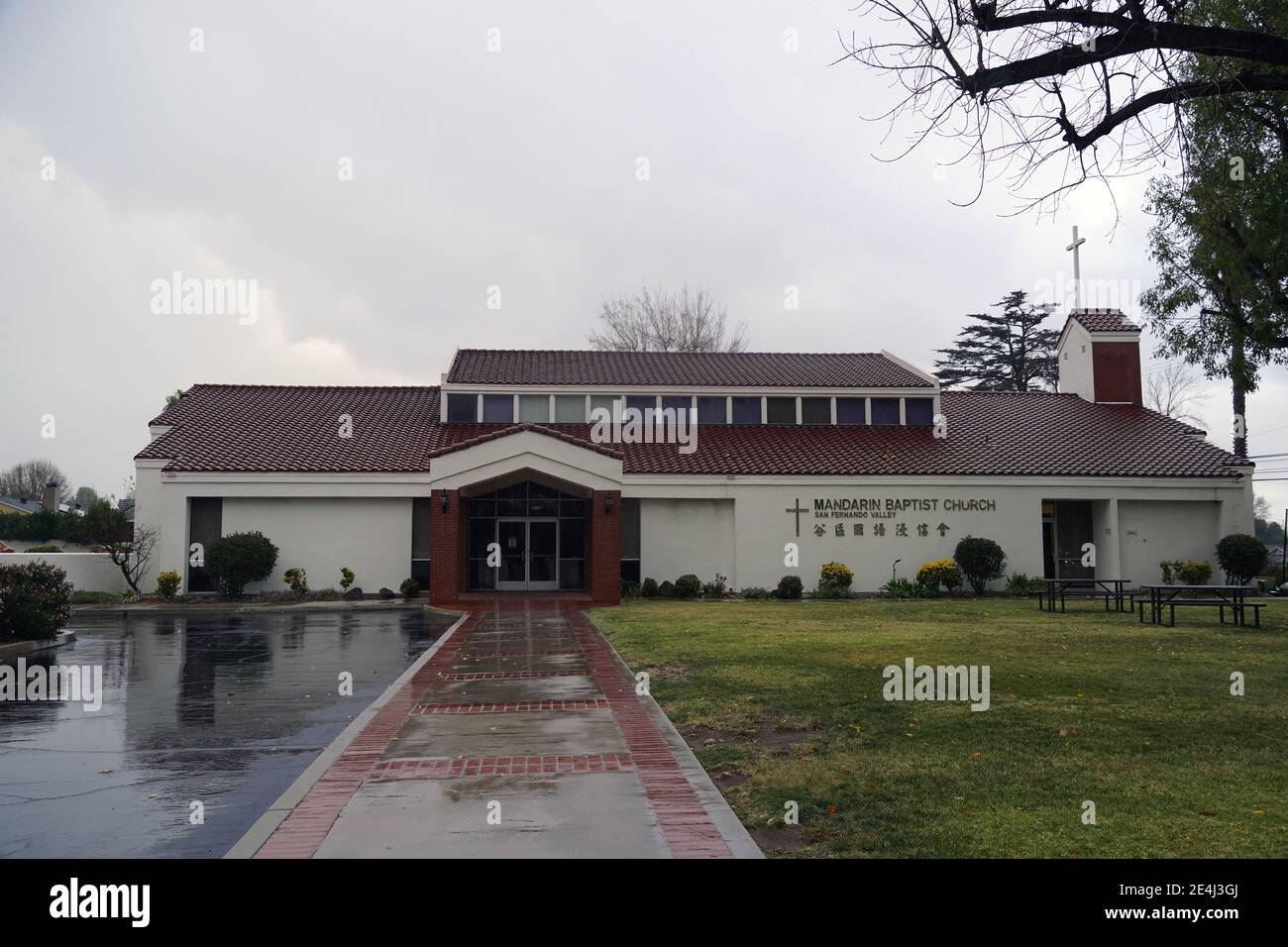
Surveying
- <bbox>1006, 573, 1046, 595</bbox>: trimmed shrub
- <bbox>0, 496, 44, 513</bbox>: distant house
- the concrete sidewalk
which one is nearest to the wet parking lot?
the concrete sidewalk

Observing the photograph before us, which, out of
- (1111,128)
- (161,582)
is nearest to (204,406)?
(161,582)

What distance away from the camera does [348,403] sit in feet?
119

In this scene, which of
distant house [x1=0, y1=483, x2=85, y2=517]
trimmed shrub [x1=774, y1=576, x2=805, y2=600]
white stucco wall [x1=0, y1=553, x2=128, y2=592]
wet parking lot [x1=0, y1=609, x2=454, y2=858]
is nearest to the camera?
wet parking lot [x1=0, y1=609, x2=454, y2=858]

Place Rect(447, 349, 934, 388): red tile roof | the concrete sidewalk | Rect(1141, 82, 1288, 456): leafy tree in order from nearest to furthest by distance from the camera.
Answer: the concrete sidewalk, Rect(1141, 82, 1288, 456): leafy tree, Rect(447, 349, 934, 388): red tile roof

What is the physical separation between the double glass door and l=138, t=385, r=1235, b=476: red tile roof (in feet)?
9.99

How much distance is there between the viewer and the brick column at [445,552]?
27.5m

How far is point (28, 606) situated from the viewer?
57.0 ft

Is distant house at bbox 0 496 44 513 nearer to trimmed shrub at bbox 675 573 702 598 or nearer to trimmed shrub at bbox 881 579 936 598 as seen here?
trimmed shrub at bbox 675 573 702 598

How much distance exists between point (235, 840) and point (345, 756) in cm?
202

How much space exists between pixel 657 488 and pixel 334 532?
31.2ft

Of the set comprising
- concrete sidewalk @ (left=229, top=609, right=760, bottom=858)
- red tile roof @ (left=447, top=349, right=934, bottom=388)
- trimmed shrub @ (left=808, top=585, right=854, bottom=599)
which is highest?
red tile roof @ (left=447, top=349, right=934, bottom=388)

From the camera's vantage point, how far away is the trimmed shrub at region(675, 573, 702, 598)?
28.6 metres

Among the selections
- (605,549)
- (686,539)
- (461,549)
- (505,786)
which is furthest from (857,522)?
(505,786)

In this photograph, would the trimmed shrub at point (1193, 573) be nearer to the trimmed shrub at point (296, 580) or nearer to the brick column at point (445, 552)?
the brick column at point (445, 552)
